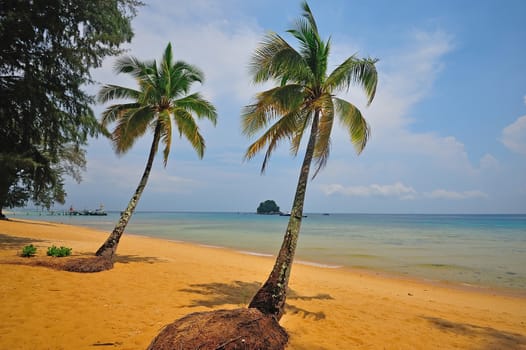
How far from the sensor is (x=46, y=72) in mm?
10375

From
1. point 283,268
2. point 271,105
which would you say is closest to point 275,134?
point 271,105

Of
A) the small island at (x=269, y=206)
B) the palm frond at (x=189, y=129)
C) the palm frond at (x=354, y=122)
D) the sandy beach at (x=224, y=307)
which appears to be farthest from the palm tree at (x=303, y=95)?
the small island at (x=269, y=206)

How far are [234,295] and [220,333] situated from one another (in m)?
4.56

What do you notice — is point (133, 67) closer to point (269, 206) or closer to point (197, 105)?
point (197, 105)

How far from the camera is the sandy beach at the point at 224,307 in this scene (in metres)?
4.69

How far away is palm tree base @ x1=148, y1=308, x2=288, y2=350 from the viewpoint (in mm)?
3191

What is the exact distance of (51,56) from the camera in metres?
10.1

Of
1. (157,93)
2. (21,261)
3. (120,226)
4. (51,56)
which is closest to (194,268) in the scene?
(120,226)

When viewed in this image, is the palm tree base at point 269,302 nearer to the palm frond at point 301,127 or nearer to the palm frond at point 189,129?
the palm frond at point 301,127

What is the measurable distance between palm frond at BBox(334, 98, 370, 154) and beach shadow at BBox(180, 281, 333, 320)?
413 centimetres

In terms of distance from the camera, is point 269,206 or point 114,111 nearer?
point 114,111

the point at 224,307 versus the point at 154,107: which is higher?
the point at 154,107

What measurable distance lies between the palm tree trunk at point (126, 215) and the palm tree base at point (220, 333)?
23.8 feet

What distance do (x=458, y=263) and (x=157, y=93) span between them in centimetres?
1722
